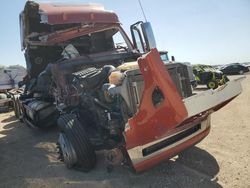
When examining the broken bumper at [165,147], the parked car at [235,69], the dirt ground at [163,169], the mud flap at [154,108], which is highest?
the mud flap at [154,108]

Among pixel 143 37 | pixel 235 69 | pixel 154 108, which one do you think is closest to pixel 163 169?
pixel 154 108

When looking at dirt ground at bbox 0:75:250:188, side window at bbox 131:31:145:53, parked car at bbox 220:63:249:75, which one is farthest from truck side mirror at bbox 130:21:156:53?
parked car at bbox 220:63:249:75

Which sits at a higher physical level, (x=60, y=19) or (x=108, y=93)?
(x=60, y=19)

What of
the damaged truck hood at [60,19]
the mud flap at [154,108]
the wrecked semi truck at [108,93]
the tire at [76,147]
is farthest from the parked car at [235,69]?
the mud flap at [154,108]

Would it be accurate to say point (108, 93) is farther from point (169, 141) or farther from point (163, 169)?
point (163, 169)

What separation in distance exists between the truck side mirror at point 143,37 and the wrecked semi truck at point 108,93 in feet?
0.06

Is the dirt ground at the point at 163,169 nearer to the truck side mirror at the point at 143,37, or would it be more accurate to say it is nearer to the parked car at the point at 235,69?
the truck side mirror at the point at 143,37

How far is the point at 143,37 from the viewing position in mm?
5633

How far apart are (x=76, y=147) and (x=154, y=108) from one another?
1.42m

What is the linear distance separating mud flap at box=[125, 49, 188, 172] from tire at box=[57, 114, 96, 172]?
906 millimetres

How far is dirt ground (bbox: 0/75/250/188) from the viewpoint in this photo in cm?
381

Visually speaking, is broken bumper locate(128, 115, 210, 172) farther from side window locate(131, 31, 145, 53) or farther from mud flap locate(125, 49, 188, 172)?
side window locate(131, 31, 145, 53)

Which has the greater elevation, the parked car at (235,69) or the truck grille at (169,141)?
the truck grille at (169,141)

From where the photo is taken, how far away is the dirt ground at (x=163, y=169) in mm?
3812
